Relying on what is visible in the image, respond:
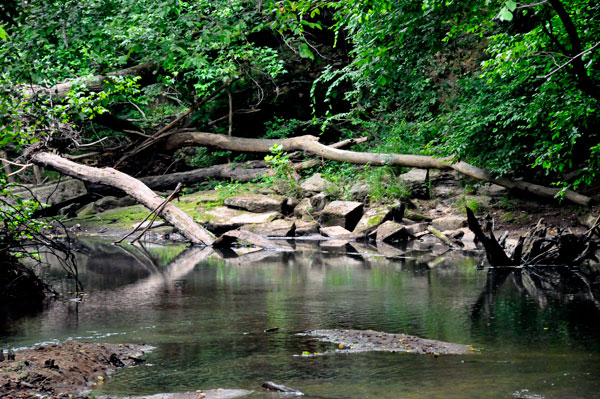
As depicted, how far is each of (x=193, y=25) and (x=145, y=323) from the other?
607 cm

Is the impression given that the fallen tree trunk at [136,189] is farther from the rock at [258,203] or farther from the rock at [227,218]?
the rock at [258,203]

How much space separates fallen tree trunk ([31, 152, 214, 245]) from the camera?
16706 mm

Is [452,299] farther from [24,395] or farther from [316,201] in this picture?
[316,201]

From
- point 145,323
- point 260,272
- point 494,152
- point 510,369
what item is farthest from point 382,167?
point 510,369

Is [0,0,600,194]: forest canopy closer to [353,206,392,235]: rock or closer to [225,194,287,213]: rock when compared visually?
[353,206,392,235]: rock

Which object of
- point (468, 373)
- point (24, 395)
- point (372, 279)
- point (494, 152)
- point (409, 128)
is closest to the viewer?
point (24, 395)

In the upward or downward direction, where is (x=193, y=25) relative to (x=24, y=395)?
upward

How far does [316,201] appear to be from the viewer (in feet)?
63.9

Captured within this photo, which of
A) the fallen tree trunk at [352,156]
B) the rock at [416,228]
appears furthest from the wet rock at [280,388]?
the rock at [416,228]

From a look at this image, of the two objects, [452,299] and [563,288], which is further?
[563,288]

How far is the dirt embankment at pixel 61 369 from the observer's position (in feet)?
15.4

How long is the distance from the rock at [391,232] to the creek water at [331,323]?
11.3 ft

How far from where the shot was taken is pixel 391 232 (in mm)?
16875

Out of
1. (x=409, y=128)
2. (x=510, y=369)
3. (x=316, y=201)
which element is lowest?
(x=510, y=369)
